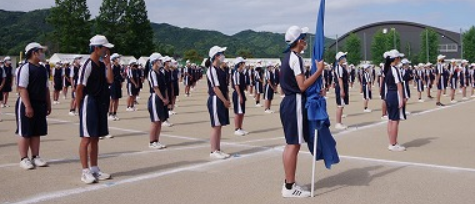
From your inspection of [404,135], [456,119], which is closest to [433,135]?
[404,135]

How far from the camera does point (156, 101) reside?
9586 mm

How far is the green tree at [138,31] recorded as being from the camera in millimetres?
87625

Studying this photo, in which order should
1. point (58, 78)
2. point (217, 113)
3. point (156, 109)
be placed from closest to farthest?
point (217, 113) → point (156, 109) → point (58, 78)

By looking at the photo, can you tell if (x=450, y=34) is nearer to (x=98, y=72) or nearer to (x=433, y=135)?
(x=433, y=135)

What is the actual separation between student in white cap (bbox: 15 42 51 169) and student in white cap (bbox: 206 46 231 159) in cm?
284

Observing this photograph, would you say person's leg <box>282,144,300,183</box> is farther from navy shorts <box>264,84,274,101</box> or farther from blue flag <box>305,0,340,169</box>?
navy shorts <box>264,84,274,101</box>

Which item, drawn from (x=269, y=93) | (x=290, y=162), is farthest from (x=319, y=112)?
(x=269, y=93)

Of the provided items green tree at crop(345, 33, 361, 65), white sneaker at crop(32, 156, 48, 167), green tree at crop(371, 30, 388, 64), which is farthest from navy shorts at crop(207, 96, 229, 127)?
green tree at crop(345, 33, 361, 65)

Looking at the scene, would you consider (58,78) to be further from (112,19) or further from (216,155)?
(112,19)

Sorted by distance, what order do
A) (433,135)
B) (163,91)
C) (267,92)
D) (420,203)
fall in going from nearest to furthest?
1. (420,203)
2. (163,91)
3. (433,135)
4. (267,92)

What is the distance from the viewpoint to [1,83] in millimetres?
15867

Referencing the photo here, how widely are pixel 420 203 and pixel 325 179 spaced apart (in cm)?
149

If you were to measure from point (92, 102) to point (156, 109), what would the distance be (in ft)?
10.3

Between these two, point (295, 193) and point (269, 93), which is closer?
point (295, 193)
